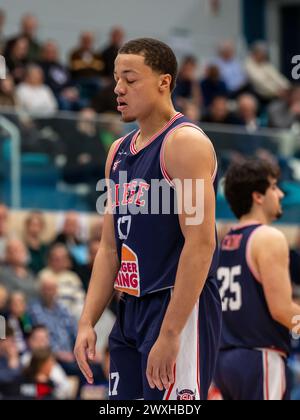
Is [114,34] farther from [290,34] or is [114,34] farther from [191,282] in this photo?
[191,282]

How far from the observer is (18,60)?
1495 cm

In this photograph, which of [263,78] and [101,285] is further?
[263,78]

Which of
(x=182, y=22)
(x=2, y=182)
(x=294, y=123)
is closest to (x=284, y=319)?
(x=2, y=182)

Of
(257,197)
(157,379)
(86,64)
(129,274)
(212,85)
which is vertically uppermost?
(86,64)

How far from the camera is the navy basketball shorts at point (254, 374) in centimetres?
618

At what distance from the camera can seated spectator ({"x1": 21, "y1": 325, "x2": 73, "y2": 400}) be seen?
10.1 metres

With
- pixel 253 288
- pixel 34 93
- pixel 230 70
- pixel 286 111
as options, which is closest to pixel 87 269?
pixel 34 93

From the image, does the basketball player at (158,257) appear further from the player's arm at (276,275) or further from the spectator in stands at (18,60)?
the spectator in stands at (18,60)

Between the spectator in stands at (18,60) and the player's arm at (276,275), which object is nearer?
the player's arm at (276,275)

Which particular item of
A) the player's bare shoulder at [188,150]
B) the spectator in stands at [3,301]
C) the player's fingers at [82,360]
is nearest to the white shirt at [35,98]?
the spectator in stands at [3,301]

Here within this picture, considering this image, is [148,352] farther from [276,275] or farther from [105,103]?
[105,103]

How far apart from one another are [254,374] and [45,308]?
5385 millimetres

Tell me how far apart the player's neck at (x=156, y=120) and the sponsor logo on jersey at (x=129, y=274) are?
1.83 ft

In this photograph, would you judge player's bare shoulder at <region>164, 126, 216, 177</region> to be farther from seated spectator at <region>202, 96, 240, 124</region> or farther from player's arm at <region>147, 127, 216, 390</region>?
seated spectator at <region>202, 96, 240, 124</region>
